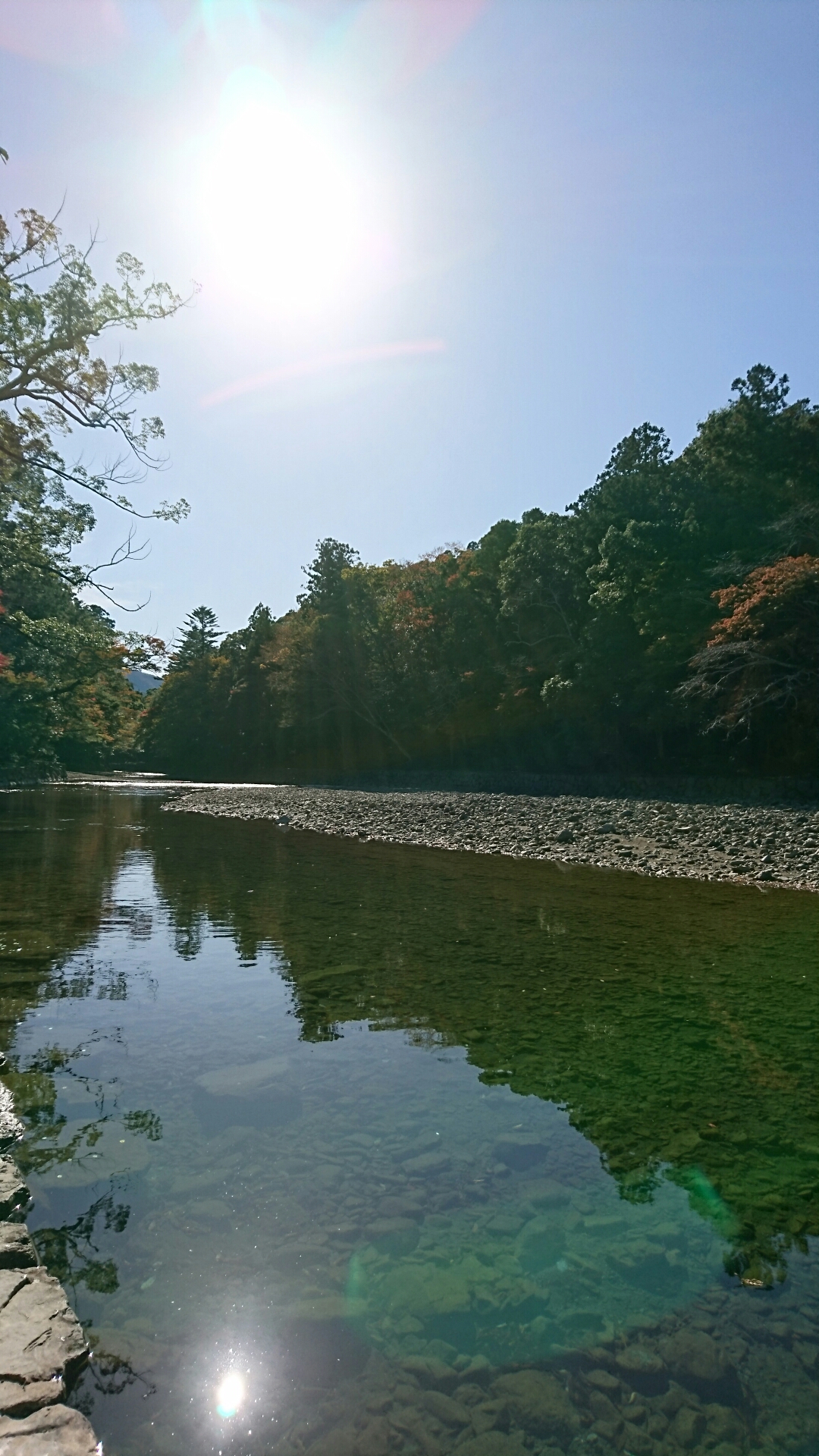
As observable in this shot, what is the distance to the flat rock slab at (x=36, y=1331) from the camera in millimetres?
2691

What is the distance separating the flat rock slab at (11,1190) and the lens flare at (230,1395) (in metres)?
1.39

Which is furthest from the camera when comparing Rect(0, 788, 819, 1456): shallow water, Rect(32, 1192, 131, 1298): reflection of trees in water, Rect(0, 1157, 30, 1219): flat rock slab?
Rect(0, 1157, 30, 1219): flat rock slab

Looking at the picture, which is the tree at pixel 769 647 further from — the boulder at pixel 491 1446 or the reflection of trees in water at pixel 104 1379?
the reflection of trees in water at pixel 104 1379

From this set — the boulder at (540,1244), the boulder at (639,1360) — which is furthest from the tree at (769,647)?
the boulder at (639,1360)

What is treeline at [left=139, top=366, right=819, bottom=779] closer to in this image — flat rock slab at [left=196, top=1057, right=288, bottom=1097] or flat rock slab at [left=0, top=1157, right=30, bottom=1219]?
flat rock slab at [left=196, top=1057, right=288, bottom=1097]

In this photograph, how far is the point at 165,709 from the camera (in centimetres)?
8062

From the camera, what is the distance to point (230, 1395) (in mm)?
2893

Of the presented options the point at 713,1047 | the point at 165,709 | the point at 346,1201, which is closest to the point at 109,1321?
the point at 346,1201

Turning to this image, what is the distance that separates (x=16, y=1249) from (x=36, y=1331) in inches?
22.3

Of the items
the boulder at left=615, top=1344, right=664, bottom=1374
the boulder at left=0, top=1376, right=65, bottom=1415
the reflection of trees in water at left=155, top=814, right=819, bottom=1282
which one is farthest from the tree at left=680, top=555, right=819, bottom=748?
the boulder at left=0, top=1376, right=65, bottom=1415

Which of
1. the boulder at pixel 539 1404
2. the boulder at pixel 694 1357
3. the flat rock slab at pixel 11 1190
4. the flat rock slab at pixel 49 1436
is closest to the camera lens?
the flat rock slab at pixel 49 1436

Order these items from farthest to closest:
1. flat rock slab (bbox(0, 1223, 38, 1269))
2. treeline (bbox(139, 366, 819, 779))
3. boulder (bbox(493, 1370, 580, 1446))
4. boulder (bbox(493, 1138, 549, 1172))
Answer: treeline (bbox(139, 366, 819, 779))
boulder (bbox(493, 1138, 549, 1172))
flat rock slab (bbox(0, 1223, 38, 1269))
boulder (bbox(493, 1370, 580, 1446))

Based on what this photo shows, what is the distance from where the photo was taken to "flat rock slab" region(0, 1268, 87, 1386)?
269 centimetres

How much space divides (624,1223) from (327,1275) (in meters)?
1.54
